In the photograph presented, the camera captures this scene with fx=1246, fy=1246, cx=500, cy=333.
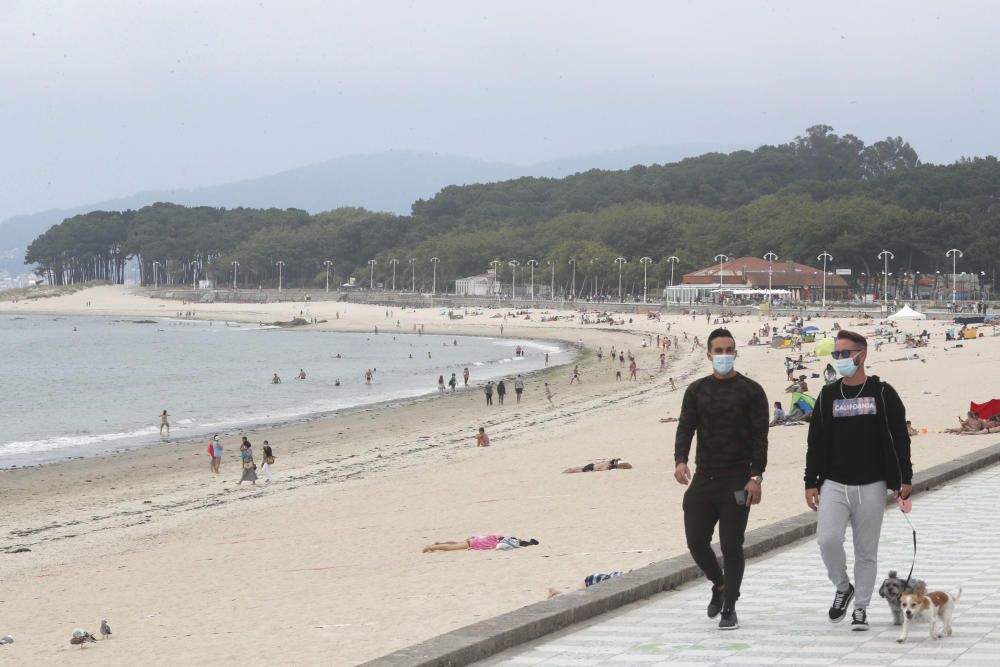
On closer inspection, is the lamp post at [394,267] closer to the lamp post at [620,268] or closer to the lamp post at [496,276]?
the lamp post at [496,276]

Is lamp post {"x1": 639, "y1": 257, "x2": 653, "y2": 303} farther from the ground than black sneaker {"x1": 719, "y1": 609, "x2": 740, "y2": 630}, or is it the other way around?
lamp post {"x1": 639, "y1": 257, "x2": 653, "y2": 303}

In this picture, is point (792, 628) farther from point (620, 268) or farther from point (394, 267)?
point (394, 267)

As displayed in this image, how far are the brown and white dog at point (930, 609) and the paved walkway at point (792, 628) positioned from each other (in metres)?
0.08

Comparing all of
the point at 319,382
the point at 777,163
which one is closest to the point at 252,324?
the point at 319,382

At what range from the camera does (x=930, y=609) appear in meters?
6.23

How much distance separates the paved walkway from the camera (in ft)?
20.2

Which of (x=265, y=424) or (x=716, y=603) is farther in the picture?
(x=265, y=424)

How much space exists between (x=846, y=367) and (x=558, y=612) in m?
2.16

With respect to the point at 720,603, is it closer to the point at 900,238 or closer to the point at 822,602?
the point at 822,602

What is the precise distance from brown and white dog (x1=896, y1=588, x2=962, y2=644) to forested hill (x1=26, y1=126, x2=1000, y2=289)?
10511cm

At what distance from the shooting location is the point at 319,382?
5341cm

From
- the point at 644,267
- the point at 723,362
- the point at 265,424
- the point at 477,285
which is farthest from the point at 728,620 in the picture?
the point at 477,285

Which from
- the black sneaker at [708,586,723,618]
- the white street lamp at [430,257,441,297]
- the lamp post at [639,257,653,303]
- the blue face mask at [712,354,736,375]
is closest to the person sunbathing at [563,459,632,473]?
the black sneaker at [708,586,723,618]

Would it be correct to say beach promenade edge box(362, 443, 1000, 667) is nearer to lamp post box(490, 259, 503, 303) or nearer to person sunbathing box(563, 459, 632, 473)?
person sunbathing box(563, 459, 632, 473)
